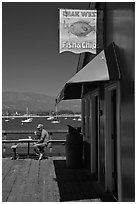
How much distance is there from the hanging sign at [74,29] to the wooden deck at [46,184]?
3.11m

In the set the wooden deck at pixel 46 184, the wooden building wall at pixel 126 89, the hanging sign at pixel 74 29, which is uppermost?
the hanging sign at pixel 74 29

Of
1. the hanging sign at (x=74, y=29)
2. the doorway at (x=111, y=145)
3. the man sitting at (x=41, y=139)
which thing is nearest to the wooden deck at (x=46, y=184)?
the doorway at (x=111, y=145)

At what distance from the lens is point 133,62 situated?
441 centimetres

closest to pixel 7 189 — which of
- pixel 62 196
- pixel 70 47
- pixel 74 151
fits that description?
pixel 62 196

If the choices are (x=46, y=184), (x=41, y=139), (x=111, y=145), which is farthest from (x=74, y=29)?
(x=41, y=139)

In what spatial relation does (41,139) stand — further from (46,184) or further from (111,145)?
(111,145)

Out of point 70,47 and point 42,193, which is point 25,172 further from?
point 70,47

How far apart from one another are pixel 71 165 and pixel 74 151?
1.92ft

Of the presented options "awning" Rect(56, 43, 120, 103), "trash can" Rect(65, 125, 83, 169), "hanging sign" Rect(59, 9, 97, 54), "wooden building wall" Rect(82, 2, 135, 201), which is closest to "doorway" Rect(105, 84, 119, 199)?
"awning" Rect(56, 43, 120, 103)

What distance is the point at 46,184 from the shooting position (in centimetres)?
754

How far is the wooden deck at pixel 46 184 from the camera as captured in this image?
20.8 ft

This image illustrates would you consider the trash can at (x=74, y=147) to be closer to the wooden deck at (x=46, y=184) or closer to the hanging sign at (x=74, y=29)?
the wooden deck at (x=46, y=184)

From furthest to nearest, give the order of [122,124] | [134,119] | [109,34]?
1. [109,34]
2. [122,124]
3. [134,119]

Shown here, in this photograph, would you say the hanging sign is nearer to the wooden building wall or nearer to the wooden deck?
the wooden building wall
